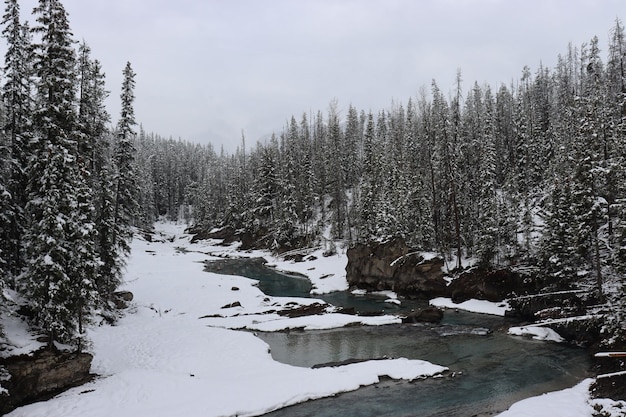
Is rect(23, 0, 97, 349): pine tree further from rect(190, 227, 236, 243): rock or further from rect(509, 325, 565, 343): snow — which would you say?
rect(190, 227, 236, 243): rock

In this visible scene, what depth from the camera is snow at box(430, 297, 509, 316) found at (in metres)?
36.6

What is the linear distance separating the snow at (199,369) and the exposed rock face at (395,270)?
467 inches

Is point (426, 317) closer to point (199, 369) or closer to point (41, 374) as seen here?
point (199, 369)

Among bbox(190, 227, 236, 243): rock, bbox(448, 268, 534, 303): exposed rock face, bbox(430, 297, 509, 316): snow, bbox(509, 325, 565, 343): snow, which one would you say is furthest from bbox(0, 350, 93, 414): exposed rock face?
bbox(190, 227, 236, 243): rock

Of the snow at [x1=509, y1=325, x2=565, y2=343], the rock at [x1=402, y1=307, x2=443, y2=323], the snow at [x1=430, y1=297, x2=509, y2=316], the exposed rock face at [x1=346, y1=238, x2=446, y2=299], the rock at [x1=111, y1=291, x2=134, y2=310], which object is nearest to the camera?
the snow at [x1=509, y1=325, x2=565, y2=343]

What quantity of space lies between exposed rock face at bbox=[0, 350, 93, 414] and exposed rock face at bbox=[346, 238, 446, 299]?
3432 centimetres

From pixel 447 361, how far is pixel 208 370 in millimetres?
14098

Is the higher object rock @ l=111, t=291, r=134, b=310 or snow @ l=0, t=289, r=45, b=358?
snow @ l=0, t=289, r=45, b=358

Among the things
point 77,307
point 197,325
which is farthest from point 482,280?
point 77,307

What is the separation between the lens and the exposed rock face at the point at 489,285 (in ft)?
126

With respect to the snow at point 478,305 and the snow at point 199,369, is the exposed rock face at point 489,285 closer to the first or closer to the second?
the snow at point 478,305

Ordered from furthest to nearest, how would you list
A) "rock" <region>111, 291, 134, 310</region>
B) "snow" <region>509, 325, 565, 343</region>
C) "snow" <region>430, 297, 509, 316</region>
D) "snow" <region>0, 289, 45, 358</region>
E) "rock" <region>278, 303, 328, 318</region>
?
"snow" <region>430, 297, 509, 316</region> < "rock" <region>278, 303, 328, 318</region> < "rock" <region>111, 291, 134, 310</region> < "snow" <region>509, 325, 565, 343</region> < "snow" <region>0, 289, 45, 358</region>

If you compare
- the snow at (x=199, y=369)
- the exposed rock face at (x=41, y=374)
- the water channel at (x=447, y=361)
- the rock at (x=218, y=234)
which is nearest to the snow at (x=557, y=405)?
the water channel at (x=447, y=361)

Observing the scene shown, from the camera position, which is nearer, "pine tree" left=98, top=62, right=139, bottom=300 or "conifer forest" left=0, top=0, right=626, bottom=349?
"conifer forest" left=0, top=0, right=626, bottom=349
